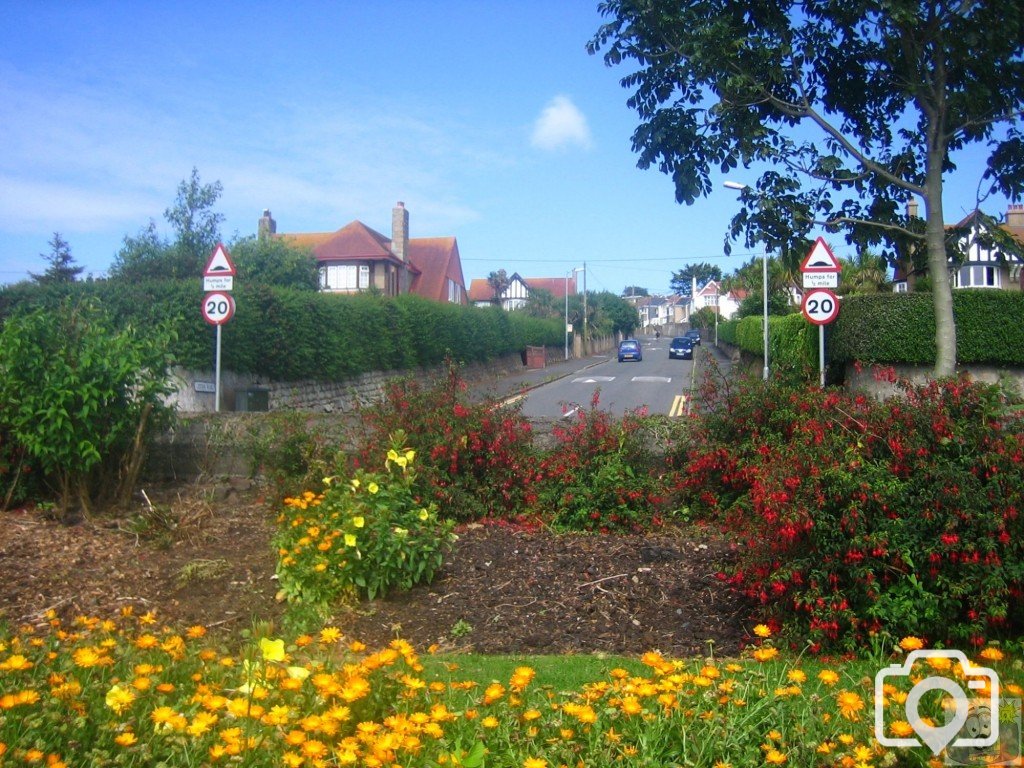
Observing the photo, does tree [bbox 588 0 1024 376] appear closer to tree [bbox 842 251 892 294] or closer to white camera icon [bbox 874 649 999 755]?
white camera icon [bbox 874 649 999 755]

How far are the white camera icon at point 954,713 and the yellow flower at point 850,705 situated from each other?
63mm

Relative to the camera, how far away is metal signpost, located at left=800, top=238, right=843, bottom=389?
41.6 feet

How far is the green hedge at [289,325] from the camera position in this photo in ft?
60.5

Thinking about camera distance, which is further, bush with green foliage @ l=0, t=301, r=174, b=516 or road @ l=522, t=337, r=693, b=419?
road @ l=522, t=337, r=693, b=419

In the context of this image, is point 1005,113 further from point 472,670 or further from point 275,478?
point 472,670

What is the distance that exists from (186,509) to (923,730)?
6671 millimetres

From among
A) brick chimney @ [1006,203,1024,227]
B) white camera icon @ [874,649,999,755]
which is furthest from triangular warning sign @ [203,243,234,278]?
brick chimney @ [1006,203,1024,227]

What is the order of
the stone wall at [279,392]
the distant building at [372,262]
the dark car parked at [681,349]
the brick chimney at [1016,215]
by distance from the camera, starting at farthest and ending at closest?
1. the dark car parked at [681,349]
2. the distant building at [372,262]
3. the brick chimney at [1016,215]
4. the stone wall at [279,392]

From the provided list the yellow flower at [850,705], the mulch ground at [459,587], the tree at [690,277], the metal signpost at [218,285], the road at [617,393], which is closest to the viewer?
the yellow flower at [850,705]

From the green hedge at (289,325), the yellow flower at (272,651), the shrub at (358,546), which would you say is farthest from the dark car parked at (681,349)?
the yellow flower at (272,651)

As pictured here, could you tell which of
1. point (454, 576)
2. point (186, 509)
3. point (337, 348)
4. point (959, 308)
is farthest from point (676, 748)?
point (337, 348)

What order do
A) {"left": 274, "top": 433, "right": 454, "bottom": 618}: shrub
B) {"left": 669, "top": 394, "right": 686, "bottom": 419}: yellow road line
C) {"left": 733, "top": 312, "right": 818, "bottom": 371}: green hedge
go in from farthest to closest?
{"left": 733, "top": 312, "right": 818, "bottom": 371}: green hedge < {"left": 669, "top": 394, "right": 686, "bottom": 419}: yellow road line < {"left": 274, "top": 433, "right": 454, "bottom": 618}: shrub

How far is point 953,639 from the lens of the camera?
16.5ft

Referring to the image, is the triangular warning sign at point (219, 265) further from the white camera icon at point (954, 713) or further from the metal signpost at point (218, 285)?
the white camera icon at point (954, 713)
